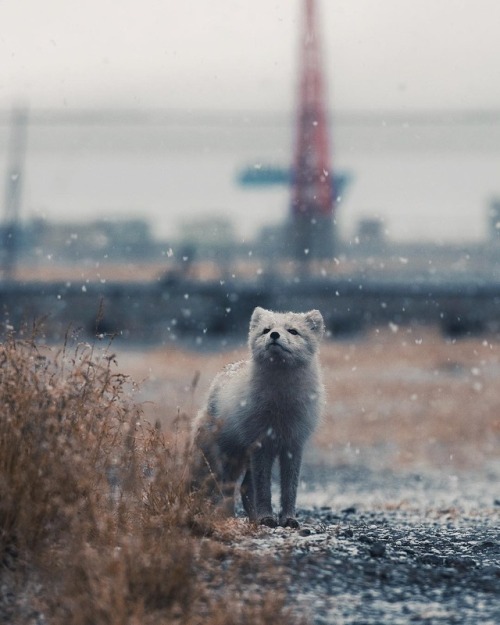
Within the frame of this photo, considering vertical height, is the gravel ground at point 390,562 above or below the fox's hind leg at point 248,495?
below

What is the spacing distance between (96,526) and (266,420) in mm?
1587

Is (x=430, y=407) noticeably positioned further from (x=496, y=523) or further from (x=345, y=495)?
(x=496, y=523)

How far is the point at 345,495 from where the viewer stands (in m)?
11.1

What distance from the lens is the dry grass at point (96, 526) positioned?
4.92m

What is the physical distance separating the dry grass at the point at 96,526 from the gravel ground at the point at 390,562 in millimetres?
293

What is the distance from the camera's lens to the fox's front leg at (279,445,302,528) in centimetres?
695

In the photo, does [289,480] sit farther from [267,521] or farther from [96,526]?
[96,526]

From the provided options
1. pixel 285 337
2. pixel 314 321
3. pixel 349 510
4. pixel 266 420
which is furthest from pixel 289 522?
pixel 349 510

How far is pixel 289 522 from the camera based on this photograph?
6879 millimetres

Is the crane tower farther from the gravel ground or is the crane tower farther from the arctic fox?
the arctic fox

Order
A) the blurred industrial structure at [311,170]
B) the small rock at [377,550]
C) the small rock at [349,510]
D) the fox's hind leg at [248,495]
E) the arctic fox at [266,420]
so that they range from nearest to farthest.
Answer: the small rock at [377,550] → the arctic fox at [266,420] → the fox's hind leg at [248,495] → the small rock at [349,510] → the blurred industrial structure at [311,170]

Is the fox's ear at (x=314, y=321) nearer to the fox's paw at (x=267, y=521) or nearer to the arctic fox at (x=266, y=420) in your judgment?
the arctic fox at (x=266, y=420)

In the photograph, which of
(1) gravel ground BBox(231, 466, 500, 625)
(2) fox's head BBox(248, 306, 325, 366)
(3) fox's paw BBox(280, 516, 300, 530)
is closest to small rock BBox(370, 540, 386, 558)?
(1) gravel ground BBox(231, 466, 500, 625)

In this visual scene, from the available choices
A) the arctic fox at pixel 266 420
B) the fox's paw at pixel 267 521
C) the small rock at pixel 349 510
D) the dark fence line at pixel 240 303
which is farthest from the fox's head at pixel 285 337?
the dark fence line at pixel 240 303
